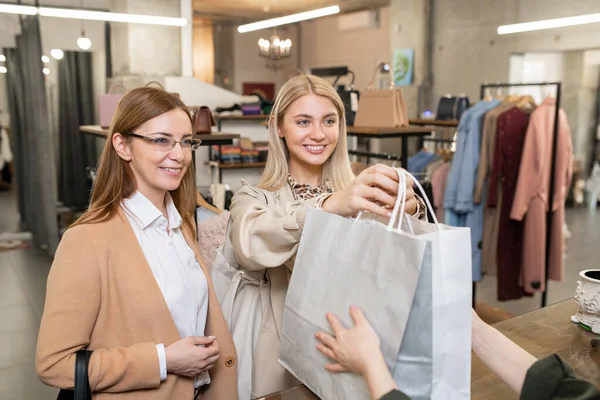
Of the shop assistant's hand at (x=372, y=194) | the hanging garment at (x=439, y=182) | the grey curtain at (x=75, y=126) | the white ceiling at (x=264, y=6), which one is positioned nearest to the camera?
the shop assistant's hand at (x=372, y=194)

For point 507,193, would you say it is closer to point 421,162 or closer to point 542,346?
point 421,162

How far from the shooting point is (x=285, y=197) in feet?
5.29

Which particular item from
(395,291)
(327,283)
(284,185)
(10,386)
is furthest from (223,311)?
(10,386)

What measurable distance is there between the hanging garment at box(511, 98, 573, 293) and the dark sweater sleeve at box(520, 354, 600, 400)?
315cm

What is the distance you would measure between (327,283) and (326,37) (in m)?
13.7

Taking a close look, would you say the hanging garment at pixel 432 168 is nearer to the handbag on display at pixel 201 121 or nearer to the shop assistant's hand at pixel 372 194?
the handbag on display at pixel 201 121

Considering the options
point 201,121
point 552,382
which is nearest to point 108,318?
point 552,382

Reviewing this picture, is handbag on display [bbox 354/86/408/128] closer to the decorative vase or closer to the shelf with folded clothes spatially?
the decorative vase

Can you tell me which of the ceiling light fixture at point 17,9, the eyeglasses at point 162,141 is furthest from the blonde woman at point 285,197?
the ceiling light fixture at point 17,9

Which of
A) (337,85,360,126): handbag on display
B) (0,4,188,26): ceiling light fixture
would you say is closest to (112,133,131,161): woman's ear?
(337,85,360,126): handbag on display

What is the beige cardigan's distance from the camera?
4.03 ft

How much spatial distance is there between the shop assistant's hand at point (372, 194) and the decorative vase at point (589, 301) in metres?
0.73

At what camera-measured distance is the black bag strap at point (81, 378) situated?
123 cm

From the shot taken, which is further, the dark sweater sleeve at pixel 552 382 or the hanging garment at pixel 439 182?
the hanging garment at pixel 439 182
